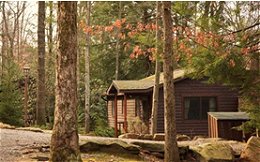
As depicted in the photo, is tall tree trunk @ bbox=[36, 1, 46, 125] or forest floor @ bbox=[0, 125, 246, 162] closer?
forest floor @ bbox=[0, 125, 246, 162]

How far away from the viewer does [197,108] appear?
21375 millimetres

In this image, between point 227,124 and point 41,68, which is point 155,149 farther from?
point 41,68

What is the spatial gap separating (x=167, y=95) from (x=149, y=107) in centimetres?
1247

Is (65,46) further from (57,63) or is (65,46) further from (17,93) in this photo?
(17,93)

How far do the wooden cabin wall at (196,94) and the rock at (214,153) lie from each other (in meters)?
9.57

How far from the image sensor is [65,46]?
6250mm

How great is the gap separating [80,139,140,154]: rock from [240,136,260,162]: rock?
332 centimetres

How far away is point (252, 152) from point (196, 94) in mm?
10530

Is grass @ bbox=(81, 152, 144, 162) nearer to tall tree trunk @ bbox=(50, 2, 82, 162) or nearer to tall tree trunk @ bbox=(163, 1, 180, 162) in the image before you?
tall tree trunk @ bbox=(163, 1, 180, 162)

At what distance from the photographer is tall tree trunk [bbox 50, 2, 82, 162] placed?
6.21 m

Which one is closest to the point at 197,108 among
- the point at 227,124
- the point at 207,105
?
the point at 207,105

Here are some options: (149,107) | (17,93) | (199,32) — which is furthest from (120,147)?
(149,107)

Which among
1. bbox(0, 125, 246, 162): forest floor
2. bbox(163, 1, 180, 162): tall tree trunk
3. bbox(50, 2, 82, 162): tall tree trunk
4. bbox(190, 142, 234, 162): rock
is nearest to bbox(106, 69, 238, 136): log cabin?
bbox(190, 142, 234, 162): rock

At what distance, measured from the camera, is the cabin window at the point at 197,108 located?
2128 cm
